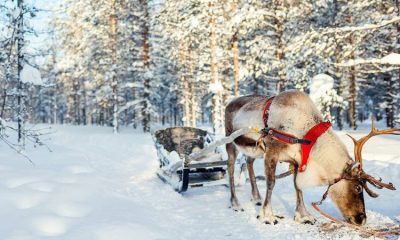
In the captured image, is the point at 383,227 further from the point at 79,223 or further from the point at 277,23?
the point at 277,23

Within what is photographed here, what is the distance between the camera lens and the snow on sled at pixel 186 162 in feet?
30.2

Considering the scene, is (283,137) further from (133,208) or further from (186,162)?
(133,208)

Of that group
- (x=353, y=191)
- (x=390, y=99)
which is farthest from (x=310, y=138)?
(x=390, y=99)

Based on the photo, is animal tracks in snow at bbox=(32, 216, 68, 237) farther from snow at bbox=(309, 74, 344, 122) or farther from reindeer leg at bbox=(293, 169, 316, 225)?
snow at bbox=(309, 74, 344, 122)

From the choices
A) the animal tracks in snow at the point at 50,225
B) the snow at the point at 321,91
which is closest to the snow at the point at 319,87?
the snow at the point at 321,91

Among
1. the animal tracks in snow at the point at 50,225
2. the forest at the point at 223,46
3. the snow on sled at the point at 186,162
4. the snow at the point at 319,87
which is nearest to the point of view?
the animal tracks in snow at the point at 50,225

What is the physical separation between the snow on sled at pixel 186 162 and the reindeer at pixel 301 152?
1.24m

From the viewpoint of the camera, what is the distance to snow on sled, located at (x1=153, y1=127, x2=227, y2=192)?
30.2 ft

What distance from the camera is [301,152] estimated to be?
6277 mm

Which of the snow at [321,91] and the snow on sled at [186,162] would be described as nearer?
the snow on sled at [186,162]

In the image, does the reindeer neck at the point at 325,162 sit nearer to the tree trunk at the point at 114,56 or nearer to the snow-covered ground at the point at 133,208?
the snow-covered ground at the point at 133,208

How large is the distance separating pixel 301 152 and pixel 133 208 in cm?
330

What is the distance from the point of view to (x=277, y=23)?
74.4 ft

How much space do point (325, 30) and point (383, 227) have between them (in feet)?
22.8
